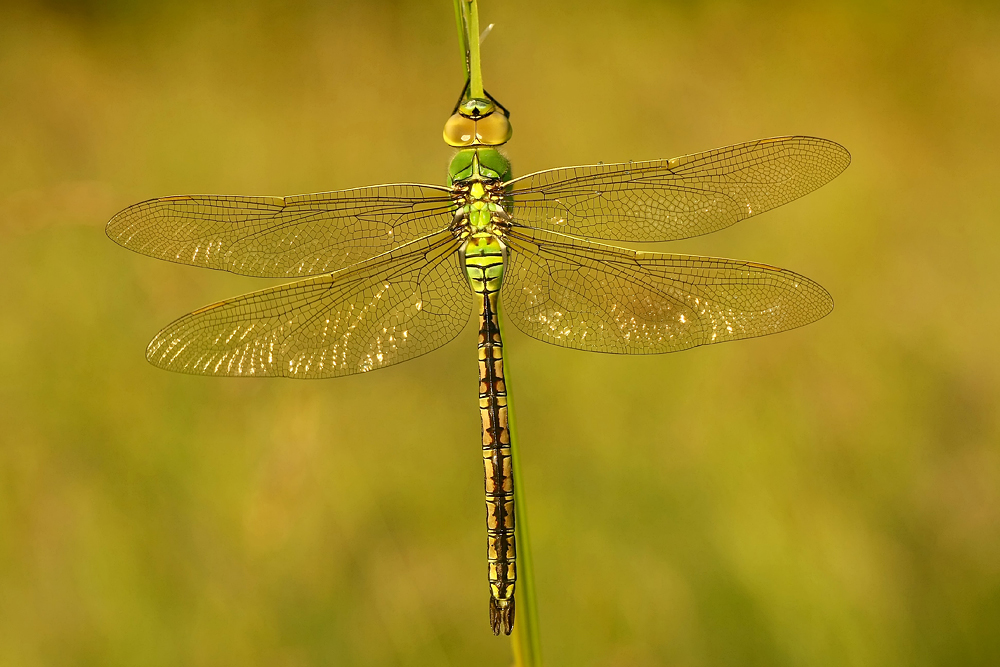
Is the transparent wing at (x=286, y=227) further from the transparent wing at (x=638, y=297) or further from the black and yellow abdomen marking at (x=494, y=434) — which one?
the transparent wing at (x=638, y=297)

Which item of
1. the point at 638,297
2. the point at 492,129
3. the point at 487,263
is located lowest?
the point at 638,297

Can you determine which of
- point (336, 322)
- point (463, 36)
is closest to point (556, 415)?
point (336, 322)

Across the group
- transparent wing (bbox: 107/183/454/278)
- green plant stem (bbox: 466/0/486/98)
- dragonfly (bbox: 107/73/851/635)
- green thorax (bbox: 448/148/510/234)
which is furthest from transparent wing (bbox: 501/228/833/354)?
green plant stem (bbox: 466/0/486/98)

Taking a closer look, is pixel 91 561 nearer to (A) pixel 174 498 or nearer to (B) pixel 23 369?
(A) pixel 174 498

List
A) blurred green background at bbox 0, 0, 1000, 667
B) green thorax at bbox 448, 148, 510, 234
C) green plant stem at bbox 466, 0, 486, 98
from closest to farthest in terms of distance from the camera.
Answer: green plant stem at bbox 466, 0, 486, 98, green thorax at bbox 448, 148, 510, 234, blurred green background at bbox 0, 0, 1000, 667

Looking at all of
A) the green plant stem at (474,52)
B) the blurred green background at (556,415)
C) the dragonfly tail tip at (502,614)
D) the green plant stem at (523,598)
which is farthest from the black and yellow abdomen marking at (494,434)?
the blurred green background at (556,415)

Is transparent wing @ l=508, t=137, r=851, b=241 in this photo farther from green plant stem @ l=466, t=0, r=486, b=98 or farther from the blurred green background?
the blurred green background

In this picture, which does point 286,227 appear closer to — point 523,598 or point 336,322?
point 336,322
